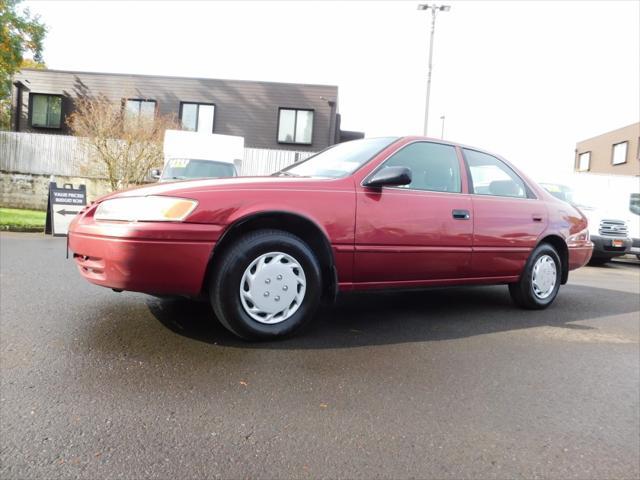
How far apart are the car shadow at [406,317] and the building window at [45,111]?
977 inches

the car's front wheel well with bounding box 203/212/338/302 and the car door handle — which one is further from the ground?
the car door handle

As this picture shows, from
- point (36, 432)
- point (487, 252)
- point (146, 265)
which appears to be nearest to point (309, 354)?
point (146, 265)

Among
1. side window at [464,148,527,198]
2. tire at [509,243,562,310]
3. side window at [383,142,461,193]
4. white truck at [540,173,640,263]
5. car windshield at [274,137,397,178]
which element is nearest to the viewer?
car windshield at [274,137,397,178]

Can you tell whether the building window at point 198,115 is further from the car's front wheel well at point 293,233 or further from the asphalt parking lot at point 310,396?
the car's front wheel well at point 293,233

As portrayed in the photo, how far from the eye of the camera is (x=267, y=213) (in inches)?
127

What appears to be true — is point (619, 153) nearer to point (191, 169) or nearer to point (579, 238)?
point (191, 169)

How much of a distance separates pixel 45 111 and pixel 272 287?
26.6 m

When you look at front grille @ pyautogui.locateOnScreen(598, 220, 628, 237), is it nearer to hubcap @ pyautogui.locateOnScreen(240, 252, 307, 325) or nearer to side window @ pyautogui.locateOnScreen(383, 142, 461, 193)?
side window @ pyautogui.locateOnScreen(383, 142, 461, 193)

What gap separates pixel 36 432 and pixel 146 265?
113 centimetres

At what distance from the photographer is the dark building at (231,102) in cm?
2395

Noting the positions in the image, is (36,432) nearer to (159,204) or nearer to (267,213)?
(159,204)

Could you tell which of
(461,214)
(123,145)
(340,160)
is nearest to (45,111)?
(123,145)

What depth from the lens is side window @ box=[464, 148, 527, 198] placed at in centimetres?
450

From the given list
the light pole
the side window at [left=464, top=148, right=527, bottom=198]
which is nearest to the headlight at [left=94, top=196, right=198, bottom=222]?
the side window at [left=464, top=148, right=527, bottom=198]
